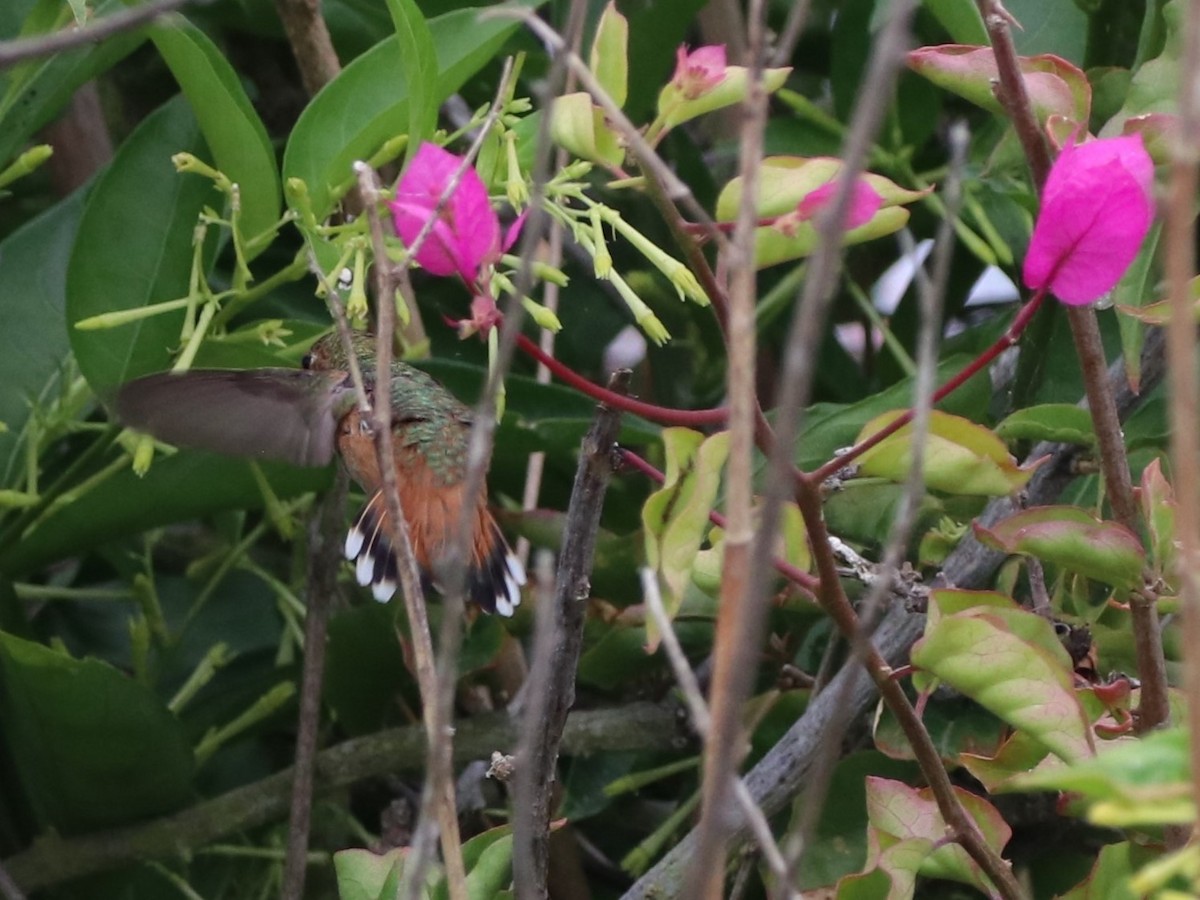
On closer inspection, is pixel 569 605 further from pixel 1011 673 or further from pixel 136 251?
pixel 136 251

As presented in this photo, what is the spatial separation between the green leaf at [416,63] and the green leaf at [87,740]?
1.42ft

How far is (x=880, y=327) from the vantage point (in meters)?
1.27

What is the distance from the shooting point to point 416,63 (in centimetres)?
89

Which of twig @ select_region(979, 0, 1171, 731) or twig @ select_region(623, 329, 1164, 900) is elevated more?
twig @ select_region(979, 0, 1171, 731)

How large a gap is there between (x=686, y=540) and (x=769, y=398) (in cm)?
92

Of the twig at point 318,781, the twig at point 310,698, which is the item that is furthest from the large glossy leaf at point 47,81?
the twig at point 318,781

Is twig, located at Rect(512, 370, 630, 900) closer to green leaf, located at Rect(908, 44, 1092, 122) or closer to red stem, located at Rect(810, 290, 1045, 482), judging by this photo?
red stem, located at Rect(810, 290, 1045, 482)

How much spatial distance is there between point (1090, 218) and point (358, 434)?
0.74 meters

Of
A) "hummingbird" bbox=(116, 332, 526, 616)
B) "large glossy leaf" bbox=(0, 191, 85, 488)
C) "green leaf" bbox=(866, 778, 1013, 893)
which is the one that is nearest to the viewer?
"green leaf" bbox=(866, 778, 1013, 893)

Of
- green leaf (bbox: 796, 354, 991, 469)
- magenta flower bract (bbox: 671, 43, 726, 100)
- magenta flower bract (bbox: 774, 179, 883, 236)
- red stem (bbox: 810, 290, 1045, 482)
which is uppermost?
magenta flower bract (bbox: 671, 43, 726, 100)

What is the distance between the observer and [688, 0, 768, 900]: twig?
0.41 m

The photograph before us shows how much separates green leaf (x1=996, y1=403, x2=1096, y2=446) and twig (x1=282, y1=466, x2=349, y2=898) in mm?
446

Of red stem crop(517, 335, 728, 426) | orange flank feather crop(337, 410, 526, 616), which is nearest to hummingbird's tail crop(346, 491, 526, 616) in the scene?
orange flank feather crop(337, 410, 526, 616)

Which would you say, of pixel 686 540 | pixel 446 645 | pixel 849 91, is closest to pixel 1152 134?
pixel 686 540
